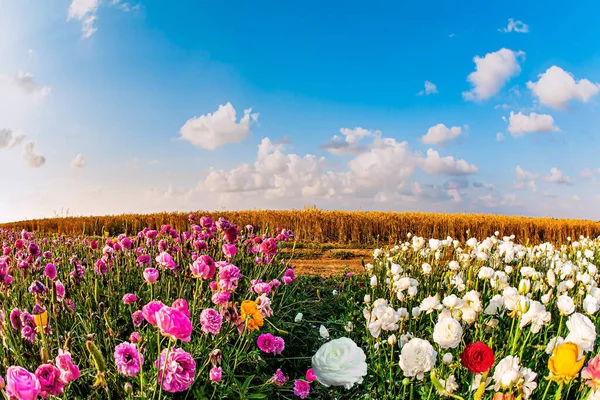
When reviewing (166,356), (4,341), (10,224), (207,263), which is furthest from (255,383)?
(10,224)

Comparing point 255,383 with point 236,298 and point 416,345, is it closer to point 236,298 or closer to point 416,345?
point 236,298

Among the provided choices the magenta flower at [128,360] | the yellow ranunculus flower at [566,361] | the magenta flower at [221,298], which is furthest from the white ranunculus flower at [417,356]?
the magenta flower at [128,360]

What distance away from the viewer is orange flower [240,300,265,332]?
242 cm

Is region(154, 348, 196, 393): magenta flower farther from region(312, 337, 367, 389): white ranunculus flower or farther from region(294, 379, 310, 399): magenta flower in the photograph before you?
region(294, 379, 310, 399): magenta flower

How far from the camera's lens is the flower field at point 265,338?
6.45 feet

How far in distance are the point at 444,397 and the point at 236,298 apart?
1.88 m

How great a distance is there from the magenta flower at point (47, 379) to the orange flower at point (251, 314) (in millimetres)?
903

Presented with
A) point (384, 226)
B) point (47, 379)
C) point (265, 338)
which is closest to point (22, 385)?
point (47, 379)

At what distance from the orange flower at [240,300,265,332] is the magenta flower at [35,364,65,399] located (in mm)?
903

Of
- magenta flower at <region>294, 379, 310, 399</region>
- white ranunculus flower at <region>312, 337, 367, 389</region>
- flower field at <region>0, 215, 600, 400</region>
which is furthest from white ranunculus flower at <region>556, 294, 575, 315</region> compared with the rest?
magenta flower at <region>294, 379, 310, 399</region>

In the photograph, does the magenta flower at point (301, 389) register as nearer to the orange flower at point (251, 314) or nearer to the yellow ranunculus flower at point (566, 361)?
the orange flower at point (251, 314)

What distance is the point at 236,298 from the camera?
3963 millimetres

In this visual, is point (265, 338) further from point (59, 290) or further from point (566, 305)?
point (566, 305)

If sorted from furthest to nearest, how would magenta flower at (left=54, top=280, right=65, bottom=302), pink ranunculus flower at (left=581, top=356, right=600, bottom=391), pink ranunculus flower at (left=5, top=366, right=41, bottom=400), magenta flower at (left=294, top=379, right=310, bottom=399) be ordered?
1. magenta flower at (left=54, top=280, right=65, bottom=302)
2. magenta flower at (left=294, top=379, right=310, bottom=399)
3. pink ranunculus flower at (left=581, top=356, right=600, bottom=391)
4. pink ranunculus flower at (left=5, top=366, right=41, bottom=400)
